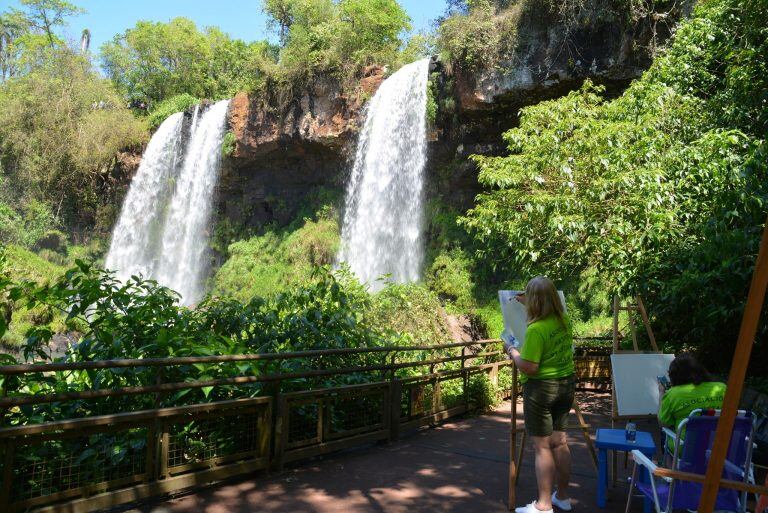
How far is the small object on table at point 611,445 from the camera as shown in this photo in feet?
13.7

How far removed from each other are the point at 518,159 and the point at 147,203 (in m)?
24.3

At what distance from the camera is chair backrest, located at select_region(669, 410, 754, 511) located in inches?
135

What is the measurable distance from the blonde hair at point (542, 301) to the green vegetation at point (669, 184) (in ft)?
10.8

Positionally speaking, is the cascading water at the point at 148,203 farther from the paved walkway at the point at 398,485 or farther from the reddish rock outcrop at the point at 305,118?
the paved walkway at the point at 398,485

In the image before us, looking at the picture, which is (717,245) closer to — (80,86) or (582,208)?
(582,208)

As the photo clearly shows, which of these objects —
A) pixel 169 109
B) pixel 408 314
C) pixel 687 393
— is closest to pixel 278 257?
pixel 169 109

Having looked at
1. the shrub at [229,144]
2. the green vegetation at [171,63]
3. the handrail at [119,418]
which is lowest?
the handrail at [119,418]

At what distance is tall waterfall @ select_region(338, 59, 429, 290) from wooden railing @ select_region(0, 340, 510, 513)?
568 inches

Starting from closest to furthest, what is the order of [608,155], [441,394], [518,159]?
[441,394] < [608,155] < [518,159]

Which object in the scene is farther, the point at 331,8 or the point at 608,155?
the point at 331,8

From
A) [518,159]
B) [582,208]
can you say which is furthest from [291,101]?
[582,208]

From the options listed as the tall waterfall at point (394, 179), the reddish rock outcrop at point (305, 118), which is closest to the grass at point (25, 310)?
the reddish rock outcrop at point (305, 118)

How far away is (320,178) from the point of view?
2653cm

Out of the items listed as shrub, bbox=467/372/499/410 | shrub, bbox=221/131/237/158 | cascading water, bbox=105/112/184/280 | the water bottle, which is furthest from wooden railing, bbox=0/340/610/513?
cascading water, bbox=105/112/184/280
